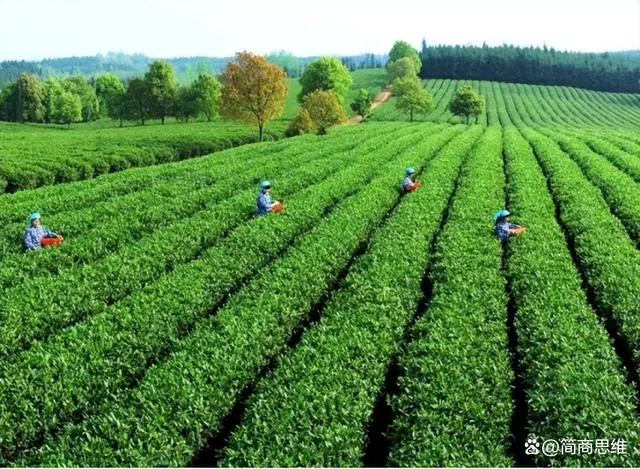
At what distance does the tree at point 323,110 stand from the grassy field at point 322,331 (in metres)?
41.2

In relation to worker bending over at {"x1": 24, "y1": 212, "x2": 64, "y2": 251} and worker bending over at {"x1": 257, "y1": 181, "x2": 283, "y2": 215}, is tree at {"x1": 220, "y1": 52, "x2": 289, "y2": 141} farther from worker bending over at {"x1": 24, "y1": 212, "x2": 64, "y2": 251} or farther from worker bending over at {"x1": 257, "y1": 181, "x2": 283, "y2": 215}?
worker bending over at {"x1": 24, "y1": 212, "x2": 64, "y2": 251}

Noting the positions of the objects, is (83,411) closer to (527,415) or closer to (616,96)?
(527,415)

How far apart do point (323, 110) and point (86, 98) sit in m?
74.1

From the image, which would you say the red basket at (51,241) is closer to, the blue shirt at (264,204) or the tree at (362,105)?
the blue shirt at (264,204)

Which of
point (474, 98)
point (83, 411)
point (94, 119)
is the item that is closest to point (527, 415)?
point (83, 411)

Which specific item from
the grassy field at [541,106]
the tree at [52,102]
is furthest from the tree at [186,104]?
the grassy field at [541,106]

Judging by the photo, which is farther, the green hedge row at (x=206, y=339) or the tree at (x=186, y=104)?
the tree at (x=186, y=104)

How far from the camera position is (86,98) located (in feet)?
382

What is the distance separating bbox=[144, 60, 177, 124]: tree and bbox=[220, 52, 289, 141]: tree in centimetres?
3882

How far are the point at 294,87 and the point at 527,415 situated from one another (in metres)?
151

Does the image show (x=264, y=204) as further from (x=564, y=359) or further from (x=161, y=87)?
(x=161, y=87)

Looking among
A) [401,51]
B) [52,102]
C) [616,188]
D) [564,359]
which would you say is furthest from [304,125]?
[401,51]

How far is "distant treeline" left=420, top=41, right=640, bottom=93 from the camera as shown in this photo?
16425 centimetres

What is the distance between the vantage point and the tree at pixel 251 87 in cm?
5488
